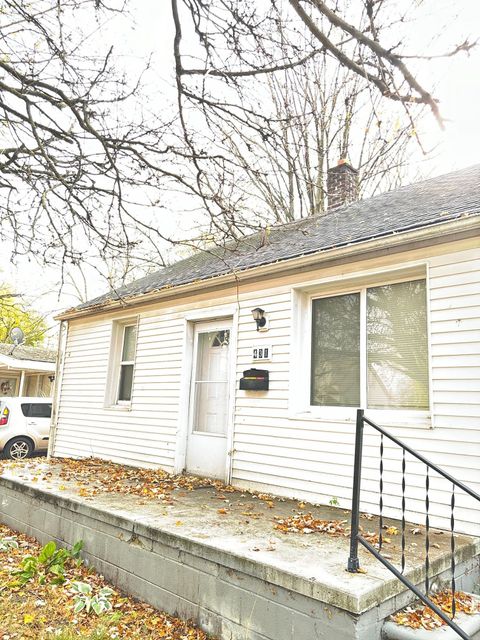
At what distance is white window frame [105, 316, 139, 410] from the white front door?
1.68 meters

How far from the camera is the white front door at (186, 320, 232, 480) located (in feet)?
20.3

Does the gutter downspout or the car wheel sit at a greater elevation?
the gutter downspout

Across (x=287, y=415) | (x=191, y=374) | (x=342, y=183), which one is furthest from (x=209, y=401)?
(x=342, y=183)

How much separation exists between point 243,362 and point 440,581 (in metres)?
3.31

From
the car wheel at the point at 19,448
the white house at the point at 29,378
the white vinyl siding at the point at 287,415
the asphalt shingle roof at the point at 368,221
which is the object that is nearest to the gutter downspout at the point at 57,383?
the white vinyl siding at the point at 287,415

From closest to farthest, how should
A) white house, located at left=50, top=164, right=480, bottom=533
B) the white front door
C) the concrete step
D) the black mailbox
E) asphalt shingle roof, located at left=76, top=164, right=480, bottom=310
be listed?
the concrete step, white house, located at left=50, top=164, right=480, bottom=533, asphalt shingle roof, located at left=76, top=164, right=480, bottom=310, the black mailbox, the white front door

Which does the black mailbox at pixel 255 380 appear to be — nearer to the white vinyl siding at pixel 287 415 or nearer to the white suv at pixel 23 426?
the white vinyl siding at pixel 287 415

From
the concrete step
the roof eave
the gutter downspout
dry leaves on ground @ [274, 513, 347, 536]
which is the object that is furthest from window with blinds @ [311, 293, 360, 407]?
the gutter downspout

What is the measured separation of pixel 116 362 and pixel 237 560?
5708 mm

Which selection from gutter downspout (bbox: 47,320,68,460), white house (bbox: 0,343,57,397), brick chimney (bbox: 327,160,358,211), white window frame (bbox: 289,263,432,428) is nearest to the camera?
white window frame (bbox: 289,263,432,428)

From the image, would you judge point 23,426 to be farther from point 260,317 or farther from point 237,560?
point 237,560

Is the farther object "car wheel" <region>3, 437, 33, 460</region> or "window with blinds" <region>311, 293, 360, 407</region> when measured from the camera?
"car wheel" <region>3, 437, 33, 460</region>

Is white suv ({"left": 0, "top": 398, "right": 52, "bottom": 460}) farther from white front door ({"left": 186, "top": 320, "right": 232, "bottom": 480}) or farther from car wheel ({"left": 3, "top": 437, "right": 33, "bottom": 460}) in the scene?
white front door ({"left": 186, "top": 320, "right": 232, "bottom": 480})

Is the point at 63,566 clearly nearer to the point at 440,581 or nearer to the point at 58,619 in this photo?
the point at 58,619
